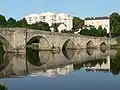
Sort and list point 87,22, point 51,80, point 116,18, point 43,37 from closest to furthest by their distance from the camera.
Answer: point 51,80 → point 43,37 → point 116,18 → point 87,22

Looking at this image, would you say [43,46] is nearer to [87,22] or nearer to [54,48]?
[54,48]

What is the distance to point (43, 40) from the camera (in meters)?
39.6

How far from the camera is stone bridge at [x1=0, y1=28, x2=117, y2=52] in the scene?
33312 mm

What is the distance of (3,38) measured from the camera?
32.9 meters

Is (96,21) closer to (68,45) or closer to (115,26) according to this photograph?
(115,26)

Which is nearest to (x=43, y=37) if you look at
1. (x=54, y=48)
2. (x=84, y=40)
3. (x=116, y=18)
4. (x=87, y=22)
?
(x=54, y=48)

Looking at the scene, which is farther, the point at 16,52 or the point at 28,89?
the point at 16,52

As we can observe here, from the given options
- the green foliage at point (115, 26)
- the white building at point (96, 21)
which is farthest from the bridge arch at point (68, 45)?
the white building at point (96, 21)

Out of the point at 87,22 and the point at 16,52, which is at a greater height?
the point at 87,22

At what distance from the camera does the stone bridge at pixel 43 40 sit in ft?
109

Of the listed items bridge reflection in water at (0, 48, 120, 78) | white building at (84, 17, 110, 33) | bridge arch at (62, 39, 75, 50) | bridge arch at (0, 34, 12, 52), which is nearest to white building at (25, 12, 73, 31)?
white building at (84, 17, 110, 33)

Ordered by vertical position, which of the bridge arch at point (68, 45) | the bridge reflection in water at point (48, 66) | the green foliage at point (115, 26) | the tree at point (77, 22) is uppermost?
the tree at point (77, 22)

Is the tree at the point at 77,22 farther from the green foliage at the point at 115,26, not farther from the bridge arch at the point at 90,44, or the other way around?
the bridge arch at the point at 90,44

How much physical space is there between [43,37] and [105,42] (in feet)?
44.7
